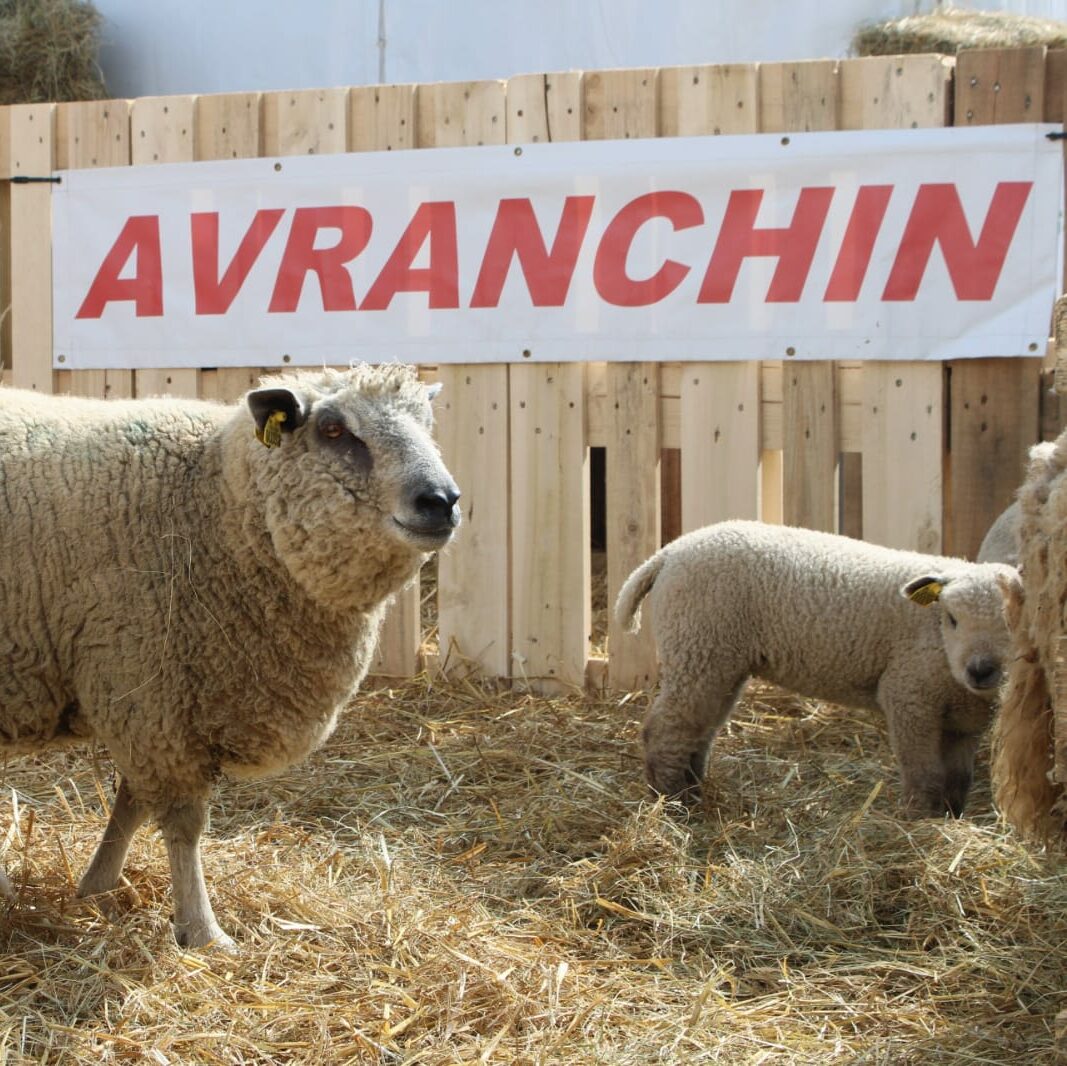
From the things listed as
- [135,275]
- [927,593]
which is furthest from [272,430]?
[135,275]

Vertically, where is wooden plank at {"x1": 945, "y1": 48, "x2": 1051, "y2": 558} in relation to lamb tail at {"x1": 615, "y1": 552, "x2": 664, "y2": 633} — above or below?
above

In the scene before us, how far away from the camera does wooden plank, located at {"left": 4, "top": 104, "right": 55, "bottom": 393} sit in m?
6.71

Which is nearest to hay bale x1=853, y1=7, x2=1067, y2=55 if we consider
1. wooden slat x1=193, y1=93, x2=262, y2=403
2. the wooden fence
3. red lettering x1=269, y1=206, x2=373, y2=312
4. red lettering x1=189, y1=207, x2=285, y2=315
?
the wooden fence

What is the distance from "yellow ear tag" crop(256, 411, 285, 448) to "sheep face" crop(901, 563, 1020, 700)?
2.23 metres

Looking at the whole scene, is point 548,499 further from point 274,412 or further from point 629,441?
point 274,412

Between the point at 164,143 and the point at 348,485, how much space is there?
147 inches

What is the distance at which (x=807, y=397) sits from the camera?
582 centimetres

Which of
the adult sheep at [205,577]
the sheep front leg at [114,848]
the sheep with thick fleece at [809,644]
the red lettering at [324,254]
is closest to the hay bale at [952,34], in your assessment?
the red lettering at [324,254]

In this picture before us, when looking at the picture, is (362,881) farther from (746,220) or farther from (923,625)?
(746,220)

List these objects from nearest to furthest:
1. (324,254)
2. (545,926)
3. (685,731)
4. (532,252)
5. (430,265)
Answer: (545,926), (685,731), (532,252), (430,265), (324,254)

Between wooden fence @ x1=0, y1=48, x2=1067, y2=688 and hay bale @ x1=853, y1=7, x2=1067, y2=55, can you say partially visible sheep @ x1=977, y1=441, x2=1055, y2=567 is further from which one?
hay bale @ x1=853, y1=7, x2=1067, y2=55

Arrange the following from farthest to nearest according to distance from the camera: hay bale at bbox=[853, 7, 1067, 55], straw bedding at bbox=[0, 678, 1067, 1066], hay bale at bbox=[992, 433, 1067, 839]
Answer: hay bale at bbox=[853, 7, 1067, 55], straw bedding at bbox=[0, 678, 1067, 1066], hay bale at bbox=[992, 433, 1067, 839]

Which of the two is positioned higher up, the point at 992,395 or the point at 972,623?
the point at 992,395

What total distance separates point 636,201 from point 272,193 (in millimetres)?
1719
